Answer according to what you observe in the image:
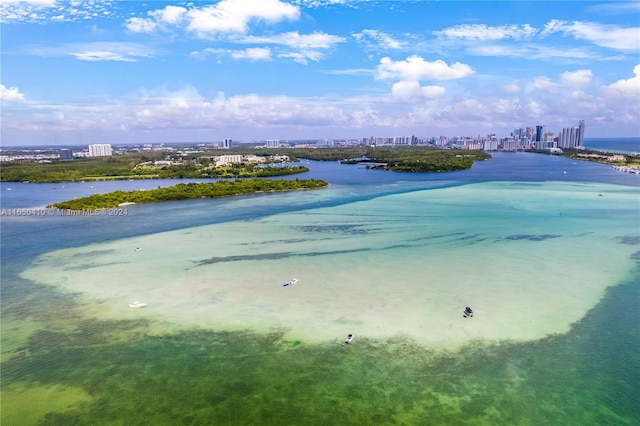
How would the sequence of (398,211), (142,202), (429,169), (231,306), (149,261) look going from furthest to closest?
(429,169), (142,202), (398,211), (149,261), (231,306)

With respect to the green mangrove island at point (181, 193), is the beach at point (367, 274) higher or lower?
lower

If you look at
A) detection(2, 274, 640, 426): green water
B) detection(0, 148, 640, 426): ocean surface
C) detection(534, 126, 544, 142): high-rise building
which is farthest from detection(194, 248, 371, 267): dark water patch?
detection(534, 126, 544, 142): high-rise building

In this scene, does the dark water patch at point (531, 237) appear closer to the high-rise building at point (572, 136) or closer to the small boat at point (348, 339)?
the small boat at point (348, 339)

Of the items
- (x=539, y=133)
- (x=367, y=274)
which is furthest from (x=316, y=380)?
(x=539, y=133)

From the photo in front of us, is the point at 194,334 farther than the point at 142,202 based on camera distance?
No

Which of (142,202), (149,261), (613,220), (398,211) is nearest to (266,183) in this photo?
(142,202)

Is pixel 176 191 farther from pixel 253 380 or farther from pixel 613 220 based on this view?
pixel 613 220

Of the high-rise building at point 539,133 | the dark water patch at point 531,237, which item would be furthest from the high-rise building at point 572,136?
the dark water patch at point 531,237
